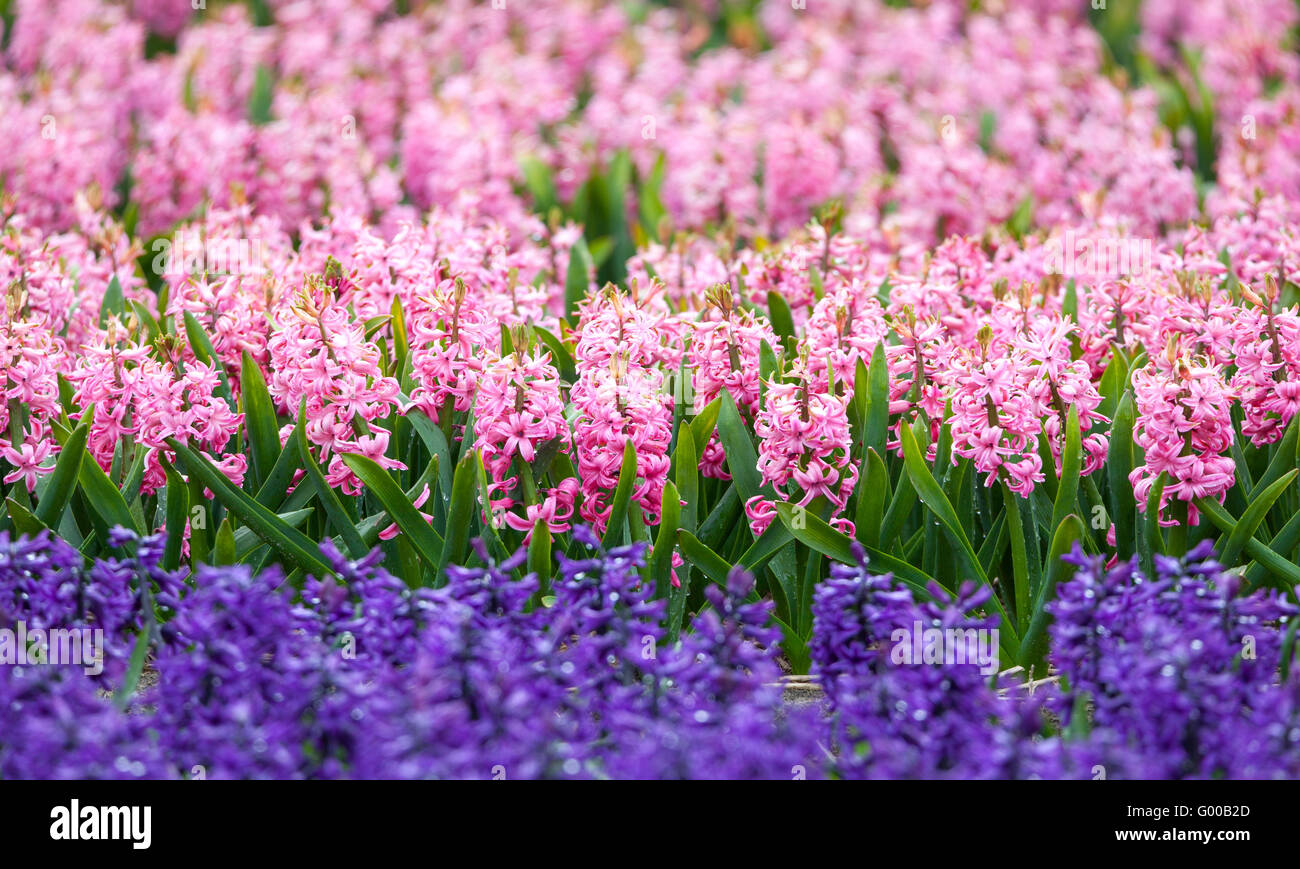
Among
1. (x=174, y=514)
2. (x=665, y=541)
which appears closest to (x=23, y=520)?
(x=174, y=514)

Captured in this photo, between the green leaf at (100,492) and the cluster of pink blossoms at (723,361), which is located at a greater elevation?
the cluster of pink blossoms at (723,361)

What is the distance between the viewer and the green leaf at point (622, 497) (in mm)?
3375

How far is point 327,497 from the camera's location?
3.49 meters

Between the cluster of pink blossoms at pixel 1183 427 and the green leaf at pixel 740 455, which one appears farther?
the green leaf at pixel 740 455

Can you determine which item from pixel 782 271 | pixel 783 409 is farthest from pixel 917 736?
pixel 782 271

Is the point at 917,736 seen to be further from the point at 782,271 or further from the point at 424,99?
the point at 424,99

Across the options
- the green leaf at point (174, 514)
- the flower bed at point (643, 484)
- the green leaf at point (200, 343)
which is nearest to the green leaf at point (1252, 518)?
the flower bed at point (643, 484)

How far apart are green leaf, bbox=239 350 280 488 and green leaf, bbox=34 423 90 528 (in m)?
0.41

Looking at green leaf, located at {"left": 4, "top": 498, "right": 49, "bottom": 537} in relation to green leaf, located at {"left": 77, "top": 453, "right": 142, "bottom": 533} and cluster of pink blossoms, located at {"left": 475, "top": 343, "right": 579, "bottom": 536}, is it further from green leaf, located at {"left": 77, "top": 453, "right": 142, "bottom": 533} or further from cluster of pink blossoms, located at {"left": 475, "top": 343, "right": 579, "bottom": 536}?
cluster of pink blossoms, located at {"left": 475, "top": 343, "right": 579, "bottom": 536}

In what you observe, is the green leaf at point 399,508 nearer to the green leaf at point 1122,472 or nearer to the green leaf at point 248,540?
the green leaf at point 248,540

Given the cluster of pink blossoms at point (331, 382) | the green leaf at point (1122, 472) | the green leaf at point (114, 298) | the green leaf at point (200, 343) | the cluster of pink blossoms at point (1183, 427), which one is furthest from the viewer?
the green leaf at point (114, 298)

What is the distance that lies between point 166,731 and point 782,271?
2.74 m

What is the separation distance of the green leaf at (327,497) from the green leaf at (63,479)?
51cm

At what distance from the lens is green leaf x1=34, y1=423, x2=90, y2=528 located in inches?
133
